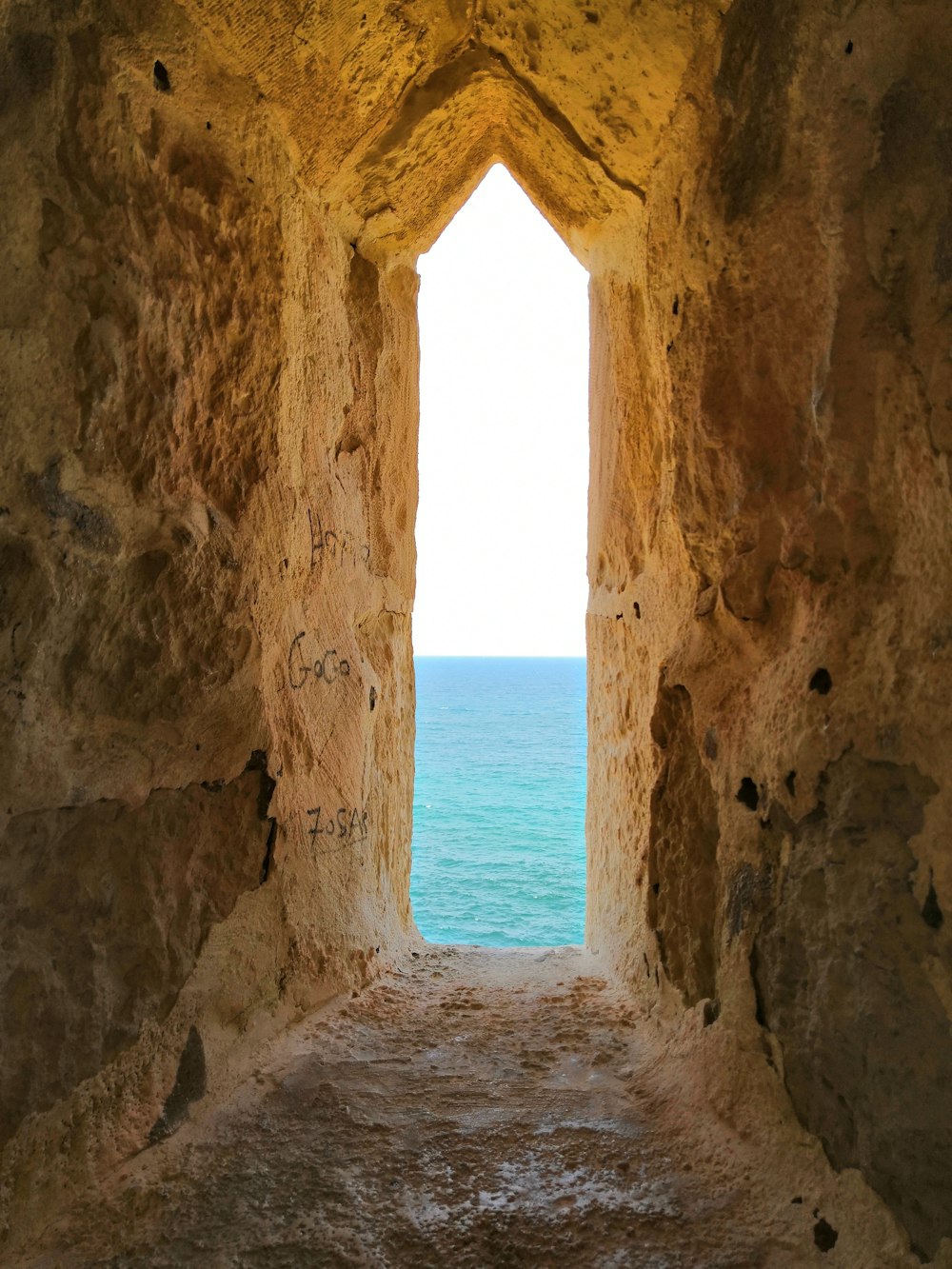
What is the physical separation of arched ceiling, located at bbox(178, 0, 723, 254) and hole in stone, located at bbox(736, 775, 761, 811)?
115 centimetres

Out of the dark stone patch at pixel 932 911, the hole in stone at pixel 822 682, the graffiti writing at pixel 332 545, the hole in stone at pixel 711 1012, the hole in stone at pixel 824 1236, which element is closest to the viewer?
the dark stone patch at pixel 932 911

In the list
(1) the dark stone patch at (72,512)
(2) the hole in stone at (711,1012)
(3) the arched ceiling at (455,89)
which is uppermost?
(3) the arched ceiling at (455,89)

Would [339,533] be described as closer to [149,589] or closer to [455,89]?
[149,589]

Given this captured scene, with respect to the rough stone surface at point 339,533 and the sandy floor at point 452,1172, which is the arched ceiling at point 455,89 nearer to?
the rough stone surface at point 339,533

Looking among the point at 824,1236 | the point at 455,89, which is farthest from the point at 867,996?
the point at 455,89

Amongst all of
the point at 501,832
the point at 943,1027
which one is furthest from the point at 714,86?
the point at 501,832

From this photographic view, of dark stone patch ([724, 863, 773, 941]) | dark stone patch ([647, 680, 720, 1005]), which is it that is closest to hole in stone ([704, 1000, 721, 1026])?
dark stone patch ([647, 680, 720, 1005])

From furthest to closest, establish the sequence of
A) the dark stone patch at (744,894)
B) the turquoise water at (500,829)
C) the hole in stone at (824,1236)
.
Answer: the turquoise water at (500,829)
the dark stone patch at (744,894)
the hole in stone at (824,1236)

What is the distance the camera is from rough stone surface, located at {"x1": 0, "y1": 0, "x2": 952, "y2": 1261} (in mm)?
1107

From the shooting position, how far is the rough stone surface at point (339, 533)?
43.6 inches

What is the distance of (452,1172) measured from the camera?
135 cm

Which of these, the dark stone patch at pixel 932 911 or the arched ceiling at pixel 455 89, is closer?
the dark stone patch at pixel 932 911

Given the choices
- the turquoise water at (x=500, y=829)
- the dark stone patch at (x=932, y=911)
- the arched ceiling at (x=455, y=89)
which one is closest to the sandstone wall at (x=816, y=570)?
the dark stone patch at (x=932, y=911)

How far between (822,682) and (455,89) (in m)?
1.52
